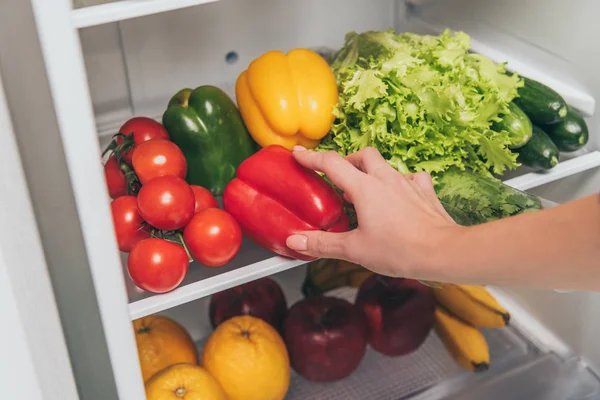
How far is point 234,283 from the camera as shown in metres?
0.96

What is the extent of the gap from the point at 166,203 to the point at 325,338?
0.51 metres

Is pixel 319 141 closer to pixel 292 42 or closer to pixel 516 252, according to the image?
pixel 292 42

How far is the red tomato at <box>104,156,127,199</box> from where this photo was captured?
1.05 metres

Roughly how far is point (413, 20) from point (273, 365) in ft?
2.50

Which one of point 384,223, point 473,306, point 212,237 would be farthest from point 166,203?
point 473,306

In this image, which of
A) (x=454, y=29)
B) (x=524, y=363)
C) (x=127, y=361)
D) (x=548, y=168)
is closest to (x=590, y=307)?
(x=524, y=363)

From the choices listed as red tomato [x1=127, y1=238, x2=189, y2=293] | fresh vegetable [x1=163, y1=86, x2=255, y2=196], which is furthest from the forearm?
fresh vegetable [x1=163, y1=86, x2=255, y2=196]

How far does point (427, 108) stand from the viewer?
101 cm

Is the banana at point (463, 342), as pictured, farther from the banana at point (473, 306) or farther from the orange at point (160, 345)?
the orange at point (160, 345)

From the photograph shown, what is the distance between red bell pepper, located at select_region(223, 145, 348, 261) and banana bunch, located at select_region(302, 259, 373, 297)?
1.49 feet

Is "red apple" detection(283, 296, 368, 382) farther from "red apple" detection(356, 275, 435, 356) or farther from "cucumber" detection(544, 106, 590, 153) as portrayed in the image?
"cucumber" detection(544, 106, 590, 153)

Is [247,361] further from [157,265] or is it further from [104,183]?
[104,183]

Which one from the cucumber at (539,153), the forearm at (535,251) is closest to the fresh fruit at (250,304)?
the cucumber at (539,153)

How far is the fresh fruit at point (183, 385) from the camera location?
108 cm
